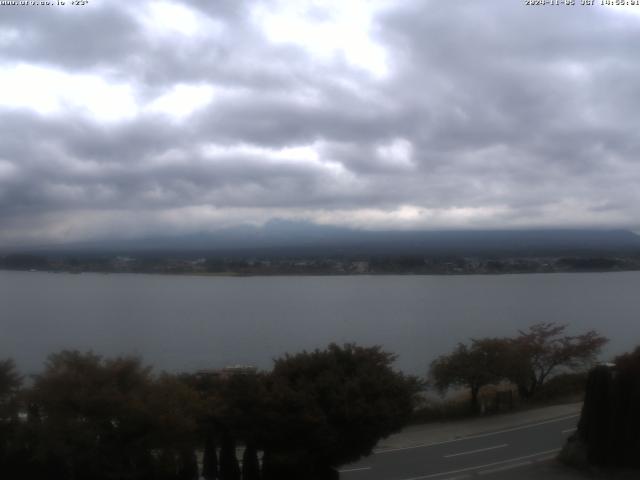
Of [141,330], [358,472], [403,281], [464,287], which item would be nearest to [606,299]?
[464,287]

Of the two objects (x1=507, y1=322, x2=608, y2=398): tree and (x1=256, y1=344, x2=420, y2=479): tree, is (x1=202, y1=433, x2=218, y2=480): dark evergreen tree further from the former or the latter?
(x1=507, y1=322, x2=608, y2=398): tree

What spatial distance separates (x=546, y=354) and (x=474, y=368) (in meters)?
5.96

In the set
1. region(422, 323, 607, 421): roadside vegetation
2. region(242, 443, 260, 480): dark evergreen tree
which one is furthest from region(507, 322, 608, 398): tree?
region(242, 443, 260, 480): dark evergreen tree

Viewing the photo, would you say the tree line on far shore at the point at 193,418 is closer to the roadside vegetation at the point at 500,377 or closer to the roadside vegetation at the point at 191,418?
the roadside vegetation at the point at 191,418

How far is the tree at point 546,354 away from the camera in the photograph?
2731cm

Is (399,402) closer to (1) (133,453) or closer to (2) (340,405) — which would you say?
(2) (340,405)

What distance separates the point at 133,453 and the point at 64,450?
1.15 metres

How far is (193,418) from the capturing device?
1284cm

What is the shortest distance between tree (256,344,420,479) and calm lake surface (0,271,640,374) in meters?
13.9

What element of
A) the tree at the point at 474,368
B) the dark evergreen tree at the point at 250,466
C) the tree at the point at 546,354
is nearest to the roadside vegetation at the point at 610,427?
the dark evergreen tree at the point at 250,466

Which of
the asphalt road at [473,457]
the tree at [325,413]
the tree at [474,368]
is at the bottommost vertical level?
the asphalt road at [473,457]

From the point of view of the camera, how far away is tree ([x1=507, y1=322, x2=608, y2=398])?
2731 centimetres

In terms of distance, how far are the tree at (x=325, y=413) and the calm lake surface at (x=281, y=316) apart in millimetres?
13886

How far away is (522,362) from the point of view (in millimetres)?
26469
